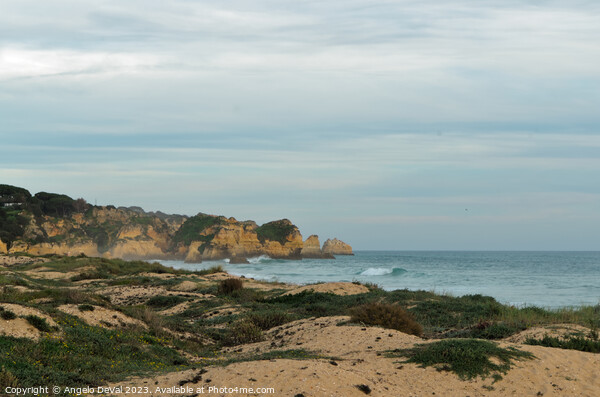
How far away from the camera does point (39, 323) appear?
1260cm

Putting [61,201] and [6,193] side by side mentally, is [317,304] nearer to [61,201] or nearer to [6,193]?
[6,193]

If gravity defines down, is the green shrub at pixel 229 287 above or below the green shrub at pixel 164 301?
above

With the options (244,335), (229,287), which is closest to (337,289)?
(229,287)

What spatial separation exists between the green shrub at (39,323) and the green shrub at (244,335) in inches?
203

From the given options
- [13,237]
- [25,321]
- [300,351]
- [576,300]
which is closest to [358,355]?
[300,351]

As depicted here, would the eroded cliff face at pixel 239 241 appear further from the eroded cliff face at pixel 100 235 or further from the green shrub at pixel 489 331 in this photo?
the green shrub at pixel 489 331

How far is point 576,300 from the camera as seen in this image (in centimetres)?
3941

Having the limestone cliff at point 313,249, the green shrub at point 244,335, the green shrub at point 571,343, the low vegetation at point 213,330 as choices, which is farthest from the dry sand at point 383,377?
the limestone cliff at point 313,249

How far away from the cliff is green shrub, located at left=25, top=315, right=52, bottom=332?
80.8 m

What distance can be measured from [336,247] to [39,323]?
162131 mm

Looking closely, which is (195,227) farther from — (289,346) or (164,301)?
(289,346)

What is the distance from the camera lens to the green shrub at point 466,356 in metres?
9.98

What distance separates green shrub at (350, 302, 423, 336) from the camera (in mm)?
14641

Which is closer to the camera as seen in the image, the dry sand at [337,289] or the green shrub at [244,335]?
the green shrub at [244,335]
